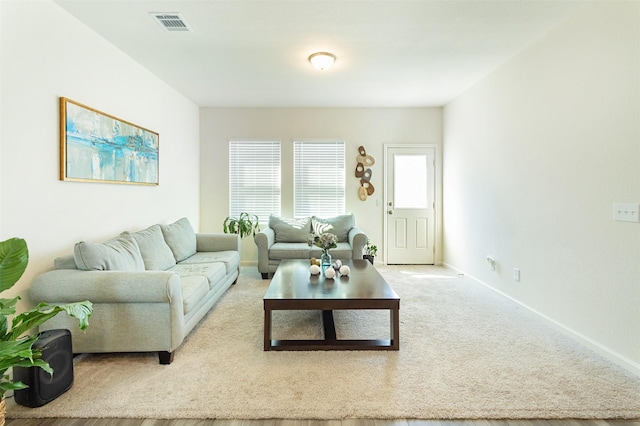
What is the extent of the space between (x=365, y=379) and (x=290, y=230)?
10.5ft

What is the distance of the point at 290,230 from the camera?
16.8ft

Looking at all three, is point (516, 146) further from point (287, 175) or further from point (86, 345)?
point (86, 345)

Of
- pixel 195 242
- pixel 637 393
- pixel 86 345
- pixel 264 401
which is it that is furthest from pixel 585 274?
pixel 195 242

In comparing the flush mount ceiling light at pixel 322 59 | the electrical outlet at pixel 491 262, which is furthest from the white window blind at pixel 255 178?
the electrical outlet at pixel 491 262

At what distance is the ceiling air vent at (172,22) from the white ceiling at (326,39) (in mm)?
51

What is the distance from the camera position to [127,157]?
3.52 m

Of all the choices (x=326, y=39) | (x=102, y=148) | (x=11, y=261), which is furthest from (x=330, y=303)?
(x=102, y=148)

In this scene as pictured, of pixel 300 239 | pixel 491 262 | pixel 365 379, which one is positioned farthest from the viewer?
pixel 300 239

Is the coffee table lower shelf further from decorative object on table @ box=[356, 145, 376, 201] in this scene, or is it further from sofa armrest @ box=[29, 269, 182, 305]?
decorative object on table @ box=[356, 145, 376, 201]

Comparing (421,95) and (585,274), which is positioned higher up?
(421,95)

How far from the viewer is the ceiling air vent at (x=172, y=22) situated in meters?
2.73

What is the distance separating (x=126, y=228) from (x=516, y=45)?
4500mm

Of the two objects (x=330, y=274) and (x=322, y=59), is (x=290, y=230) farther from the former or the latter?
(x=322, y=59)

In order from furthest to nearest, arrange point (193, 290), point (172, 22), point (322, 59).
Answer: point (322, 59) < point (172, 22) < point (193, 290)
